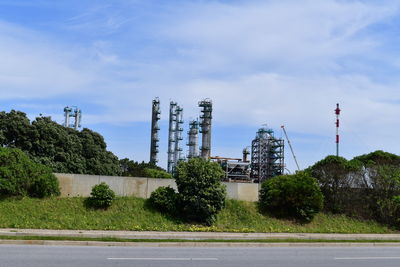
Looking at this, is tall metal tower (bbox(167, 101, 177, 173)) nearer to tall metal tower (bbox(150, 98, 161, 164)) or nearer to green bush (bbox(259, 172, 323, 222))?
tall metal tower (bbox(150, 98, 161, 164))

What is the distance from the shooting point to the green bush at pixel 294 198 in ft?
82.8

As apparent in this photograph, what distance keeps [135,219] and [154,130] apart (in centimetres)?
8493

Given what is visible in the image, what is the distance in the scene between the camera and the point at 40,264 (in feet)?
35.0

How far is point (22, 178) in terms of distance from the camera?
2228 cm

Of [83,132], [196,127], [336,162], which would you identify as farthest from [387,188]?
[196,127]

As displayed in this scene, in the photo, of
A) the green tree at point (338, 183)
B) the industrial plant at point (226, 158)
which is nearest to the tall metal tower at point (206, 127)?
the industrial plant at point (226, 158)

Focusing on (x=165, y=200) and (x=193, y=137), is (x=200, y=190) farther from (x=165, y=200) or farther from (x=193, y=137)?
(x=193, y=137)

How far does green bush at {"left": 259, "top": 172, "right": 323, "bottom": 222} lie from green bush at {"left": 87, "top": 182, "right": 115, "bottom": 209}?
859 cm

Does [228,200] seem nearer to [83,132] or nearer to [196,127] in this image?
[83,132]

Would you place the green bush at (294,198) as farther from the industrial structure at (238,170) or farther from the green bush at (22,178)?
the industrial structure at (238,170)

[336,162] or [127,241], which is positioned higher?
[336,162]

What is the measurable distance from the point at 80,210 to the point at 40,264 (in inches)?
478

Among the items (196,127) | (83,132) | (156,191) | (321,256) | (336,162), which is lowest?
(321,256)

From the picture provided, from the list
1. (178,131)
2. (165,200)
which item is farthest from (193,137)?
(165,200)
